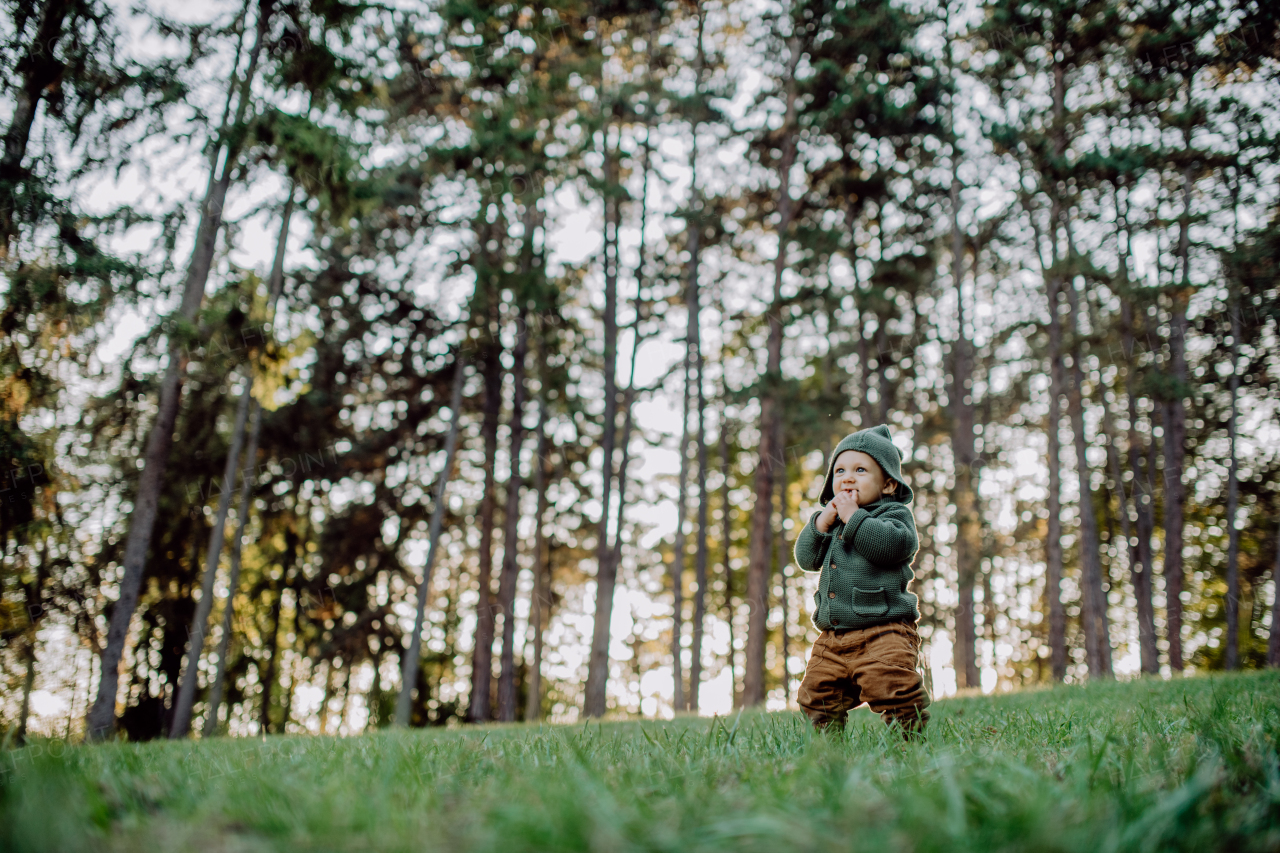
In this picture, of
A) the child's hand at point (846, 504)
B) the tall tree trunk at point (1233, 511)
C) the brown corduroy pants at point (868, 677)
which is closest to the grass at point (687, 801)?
the brown corduroy pants at point (868, 677)

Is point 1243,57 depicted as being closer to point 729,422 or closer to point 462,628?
point 729,422

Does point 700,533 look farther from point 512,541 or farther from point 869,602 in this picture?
point 869,602

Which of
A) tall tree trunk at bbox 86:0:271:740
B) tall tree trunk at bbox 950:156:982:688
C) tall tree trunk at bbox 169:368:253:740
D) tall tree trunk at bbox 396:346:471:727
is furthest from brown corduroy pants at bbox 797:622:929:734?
tall tree trunk at bbox 950:156:982:688

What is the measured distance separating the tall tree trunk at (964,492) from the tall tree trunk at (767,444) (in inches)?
147

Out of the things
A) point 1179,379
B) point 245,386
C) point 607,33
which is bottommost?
point 245,386

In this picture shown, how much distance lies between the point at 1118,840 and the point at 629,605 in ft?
81.1

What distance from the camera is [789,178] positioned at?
15.5m

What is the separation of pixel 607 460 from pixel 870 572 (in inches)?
450

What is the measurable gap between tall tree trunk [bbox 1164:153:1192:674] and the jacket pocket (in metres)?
13.9

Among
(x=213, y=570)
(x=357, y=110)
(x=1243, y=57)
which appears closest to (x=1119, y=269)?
(x=1243, y=57)

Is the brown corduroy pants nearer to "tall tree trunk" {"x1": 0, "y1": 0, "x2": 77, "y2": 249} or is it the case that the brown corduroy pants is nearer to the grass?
the grass

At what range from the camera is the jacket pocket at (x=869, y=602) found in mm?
3207

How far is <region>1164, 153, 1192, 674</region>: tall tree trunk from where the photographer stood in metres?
14.0

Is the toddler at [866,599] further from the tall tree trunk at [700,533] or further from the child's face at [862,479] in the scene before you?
the tall tree trunk at [700,533]
